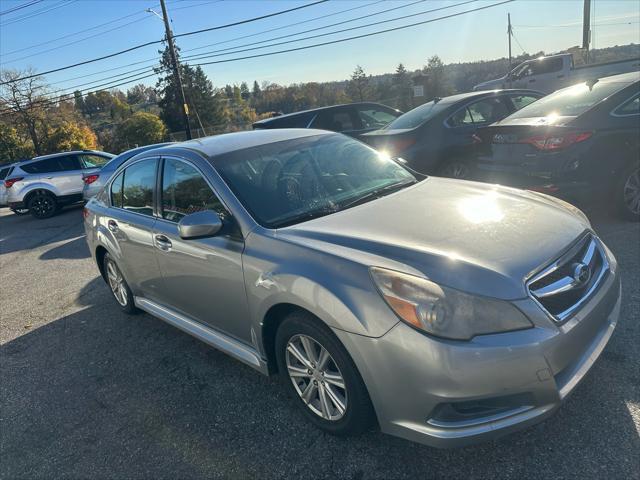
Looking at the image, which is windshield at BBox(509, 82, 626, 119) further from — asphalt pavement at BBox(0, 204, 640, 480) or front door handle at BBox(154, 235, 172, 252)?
front door handle at BBox(154, 235, 172, 252)

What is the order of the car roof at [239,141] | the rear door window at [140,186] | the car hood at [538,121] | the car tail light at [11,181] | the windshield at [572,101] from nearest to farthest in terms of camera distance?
the car roof at [239,141] < the rear door window at [140,186] < the car hood at [538,121] < the windshield at [572,101] < the car tail light at [11,181]

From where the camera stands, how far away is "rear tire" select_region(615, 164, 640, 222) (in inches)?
199

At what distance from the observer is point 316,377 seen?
258 centimetres

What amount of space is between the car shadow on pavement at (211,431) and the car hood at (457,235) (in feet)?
2.89

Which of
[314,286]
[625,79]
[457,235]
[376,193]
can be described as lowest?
[314,286]

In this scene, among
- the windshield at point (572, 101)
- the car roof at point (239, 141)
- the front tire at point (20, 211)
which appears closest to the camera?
the car roof at point (239, 141)

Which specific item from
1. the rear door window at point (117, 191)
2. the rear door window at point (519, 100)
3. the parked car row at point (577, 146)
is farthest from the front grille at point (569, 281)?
the rear door window at point (519, 100)

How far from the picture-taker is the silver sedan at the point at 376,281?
206 cm

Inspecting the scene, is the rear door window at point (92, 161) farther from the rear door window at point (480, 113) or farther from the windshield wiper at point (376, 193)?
the windshield wiper at point (376, 193)

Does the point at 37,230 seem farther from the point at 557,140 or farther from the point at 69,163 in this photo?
the point at 557,140

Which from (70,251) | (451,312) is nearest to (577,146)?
(451,312)

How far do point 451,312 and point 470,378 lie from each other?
0.29m

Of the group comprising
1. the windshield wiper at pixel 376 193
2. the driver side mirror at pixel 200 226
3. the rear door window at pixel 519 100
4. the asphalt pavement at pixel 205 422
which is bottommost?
the asphalt pavement at pixel 205 422

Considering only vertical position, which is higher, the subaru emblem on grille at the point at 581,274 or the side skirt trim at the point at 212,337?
the subaru emblem on grille at the point at 581,274
